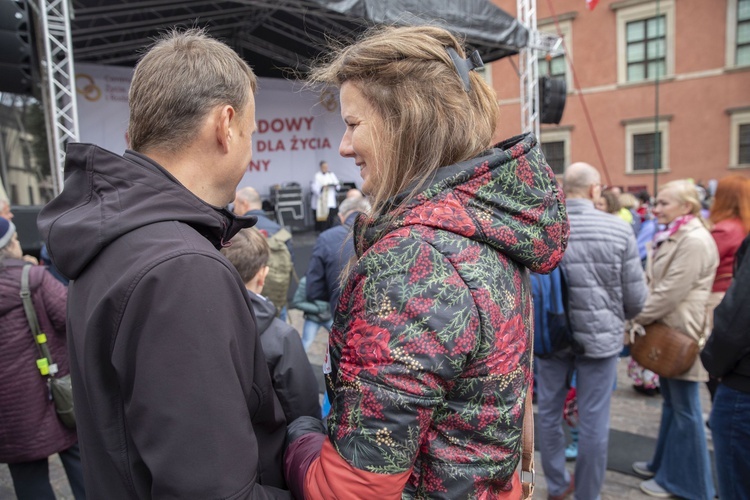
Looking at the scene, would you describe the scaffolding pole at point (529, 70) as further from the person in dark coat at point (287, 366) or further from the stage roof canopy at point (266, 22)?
the person in dark coat at point (287, 366)

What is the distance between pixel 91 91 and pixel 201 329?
906 cm

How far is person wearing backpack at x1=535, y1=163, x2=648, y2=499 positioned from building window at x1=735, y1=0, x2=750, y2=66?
20563 mm

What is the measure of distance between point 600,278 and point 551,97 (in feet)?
18.6

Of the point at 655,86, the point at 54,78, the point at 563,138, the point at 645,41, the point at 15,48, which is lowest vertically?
the point at 563,138

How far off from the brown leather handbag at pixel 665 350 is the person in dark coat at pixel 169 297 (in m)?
2.77

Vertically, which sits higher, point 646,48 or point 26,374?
point 646,48

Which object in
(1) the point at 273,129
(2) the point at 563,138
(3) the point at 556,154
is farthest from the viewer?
(3) the point at 556,154

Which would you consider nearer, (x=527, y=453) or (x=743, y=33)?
(x=527, y=453)

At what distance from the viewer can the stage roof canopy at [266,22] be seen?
5.98 m

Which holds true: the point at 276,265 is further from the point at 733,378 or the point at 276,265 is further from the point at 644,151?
the point at 644,151

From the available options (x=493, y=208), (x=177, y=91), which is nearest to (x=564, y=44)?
(x=493, y=208)

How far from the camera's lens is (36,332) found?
2.49 metres

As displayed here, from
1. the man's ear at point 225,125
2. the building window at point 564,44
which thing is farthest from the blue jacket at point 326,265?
the building window at point 564,44

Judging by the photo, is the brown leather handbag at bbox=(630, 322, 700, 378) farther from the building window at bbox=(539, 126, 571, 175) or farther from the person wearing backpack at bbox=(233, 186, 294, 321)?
the building window at bbox=(539, 126, 571, 175)
